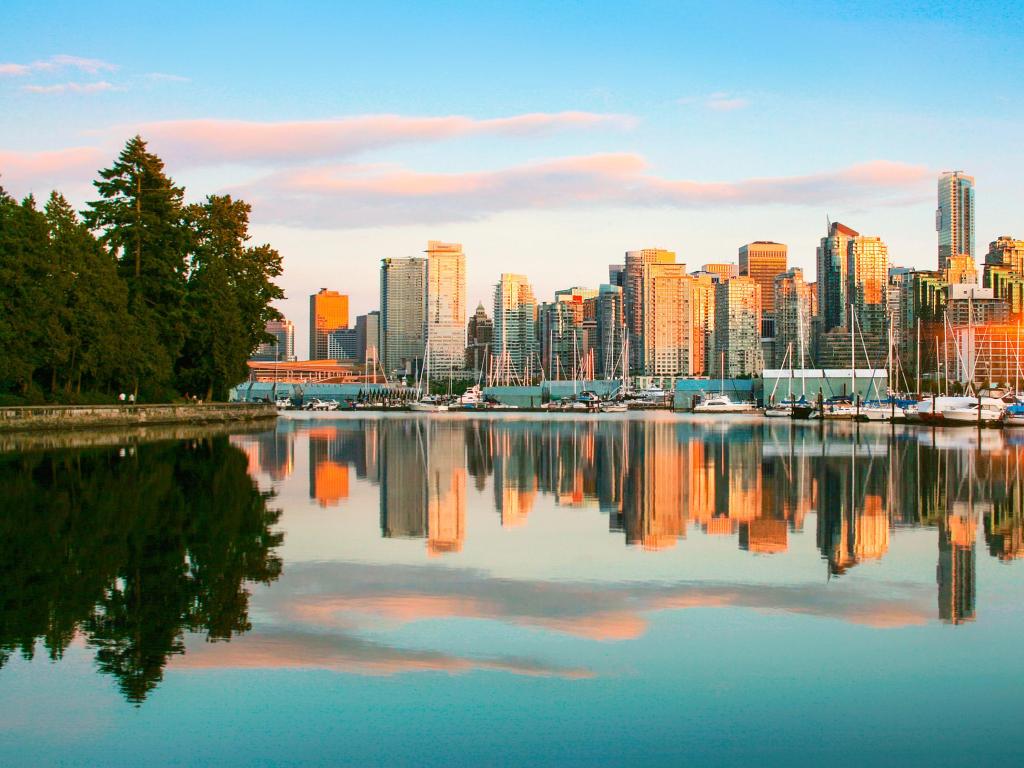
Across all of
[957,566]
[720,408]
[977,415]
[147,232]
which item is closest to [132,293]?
[147,232]

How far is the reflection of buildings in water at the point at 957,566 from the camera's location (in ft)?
42.1

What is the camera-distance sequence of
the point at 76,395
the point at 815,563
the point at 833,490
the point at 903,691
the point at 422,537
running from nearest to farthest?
the point at 903,691
the point at 815,563
the point at 422,537
the point at 833,490
the point at 76,395

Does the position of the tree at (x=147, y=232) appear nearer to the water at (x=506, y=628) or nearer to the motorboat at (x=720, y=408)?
the water at (x=506, y=628)

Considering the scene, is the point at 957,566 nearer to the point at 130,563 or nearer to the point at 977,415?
the point at 130,563

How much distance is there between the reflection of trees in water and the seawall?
26.9 meters

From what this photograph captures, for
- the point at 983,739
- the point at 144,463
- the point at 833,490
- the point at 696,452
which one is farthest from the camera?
the point at 696,452

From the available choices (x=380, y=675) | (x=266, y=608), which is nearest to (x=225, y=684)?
(x=380, y=675)

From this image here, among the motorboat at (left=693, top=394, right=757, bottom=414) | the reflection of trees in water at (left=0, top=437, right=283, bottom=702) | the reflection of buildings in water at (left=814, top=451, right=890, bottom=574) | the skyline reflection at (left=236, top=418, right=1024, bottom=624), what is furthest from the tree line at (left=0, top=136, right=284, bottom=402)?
the motorboat at (left=693, top=394, right=757, bottom=414)

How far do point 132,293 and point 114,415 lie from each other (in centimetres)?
1079

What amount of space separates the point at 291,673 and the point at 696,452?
1427 inches

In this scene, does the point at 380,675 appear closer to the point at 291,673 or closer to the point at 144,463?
the point at 291,673

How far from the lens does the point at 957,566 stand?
52.3 feet

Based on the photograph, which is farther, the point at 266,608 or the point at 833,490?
the point at 833,490

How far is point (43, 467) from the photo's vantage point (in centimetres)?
3306
